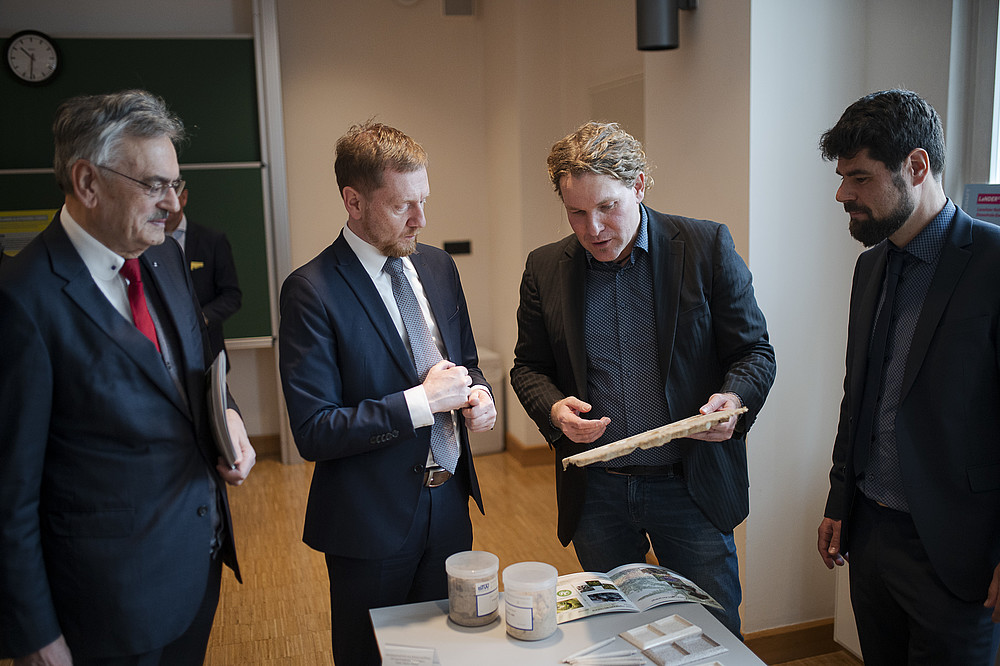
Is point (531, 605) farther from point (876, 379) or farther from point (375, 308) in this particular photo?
point (876, 379)

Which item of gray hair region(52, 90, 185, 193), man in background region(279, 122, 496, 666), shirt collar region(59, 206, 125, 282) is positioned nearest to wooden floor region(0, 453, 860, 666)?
man in background region(279, 122, 496, 666)

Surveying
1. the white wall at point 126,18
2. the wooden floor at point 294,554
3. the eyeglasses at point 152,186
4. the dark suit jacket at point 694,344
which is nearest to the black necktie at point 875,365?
the dark suit jacket at point 694,344

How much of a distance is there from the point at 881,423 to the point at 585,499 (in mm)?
737

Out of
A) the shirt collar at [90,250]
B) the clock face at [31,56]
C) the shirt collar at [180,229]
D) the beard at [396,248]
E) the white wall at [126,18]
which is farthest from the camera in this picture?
the white wall at [126,18]

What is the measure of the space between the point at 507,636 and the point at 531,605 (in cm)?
10

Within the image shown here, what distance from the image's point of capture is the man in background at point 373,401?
1825 millimetres

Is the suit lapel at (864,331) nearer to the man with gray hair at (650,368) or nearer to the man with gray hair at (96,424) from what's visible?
the man with gray hair at (650,368)

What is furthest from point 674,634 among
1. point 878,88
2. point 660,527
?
point 878,88

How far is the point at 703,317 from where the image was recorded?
6.51 ft

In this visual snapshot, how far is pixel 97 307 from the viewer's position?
1.55m

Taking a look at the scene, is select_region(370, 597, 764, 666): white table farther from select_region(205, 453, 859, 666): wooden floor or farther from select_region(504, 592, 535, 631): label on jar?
select_region(205, 453, 859, 666): wooden floor

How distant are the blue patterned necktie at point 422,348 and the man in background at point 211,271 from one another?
9.24 feet

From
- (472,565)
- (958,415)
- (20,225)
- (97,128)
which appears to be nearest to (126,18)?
(20,225)

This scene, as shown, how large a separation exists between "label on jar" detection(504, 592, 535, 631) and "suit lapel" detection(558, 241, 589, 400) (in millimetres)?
615
